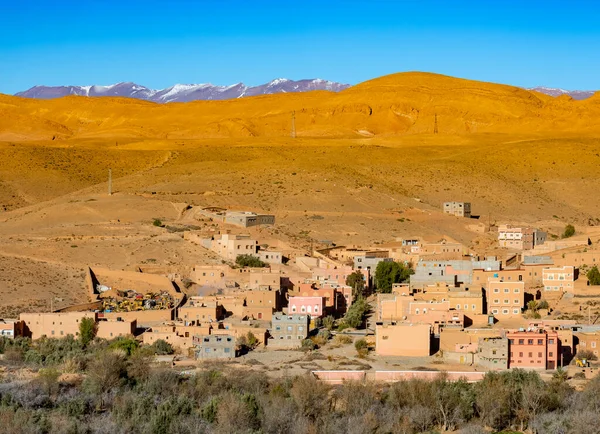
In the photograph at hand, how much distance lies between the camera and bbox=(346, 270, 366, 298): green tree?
45.3 metres

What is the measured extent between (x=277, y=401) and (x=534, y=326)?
9.56 m

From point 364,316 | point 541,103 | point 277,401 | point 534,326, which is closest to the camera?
point 277,401

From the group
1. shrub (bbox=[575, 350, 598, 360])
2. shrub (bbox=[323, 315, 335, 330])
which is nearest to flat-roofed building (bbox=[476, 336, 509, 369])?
shrub (bbox=[575, 350, 598, 360])

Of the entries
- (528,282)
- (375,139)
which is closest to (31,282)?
(528,282)

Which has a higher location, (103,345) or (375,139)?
(375,139)

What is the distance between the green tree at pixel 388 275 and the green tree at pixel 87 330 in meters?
10.6

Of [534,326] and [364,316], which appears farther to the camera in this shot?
[364,316]

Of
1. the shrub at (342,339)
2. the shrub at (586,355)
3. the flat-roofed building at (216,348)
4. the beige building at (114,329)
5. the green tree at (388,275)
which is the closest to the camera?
the shrub at (586,355)

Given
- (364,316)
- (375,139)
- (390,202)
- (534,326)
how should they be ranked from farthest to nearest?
(375,139) < (390,202) < (364,316) < (534,326)

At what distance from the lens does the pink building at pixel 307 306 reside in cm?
4181

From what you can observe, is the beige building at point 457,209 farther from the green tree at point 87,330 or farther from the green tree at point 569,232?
the green tree at point 87,330

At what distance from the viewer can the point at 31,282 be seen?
46000 millimetres

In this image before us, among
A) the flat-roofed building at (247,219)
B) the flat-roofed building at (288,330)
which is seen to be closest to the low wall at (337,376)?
the flat-roofed building at (288,330)

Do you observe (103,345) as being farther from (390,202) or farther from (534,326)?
(390,202)
